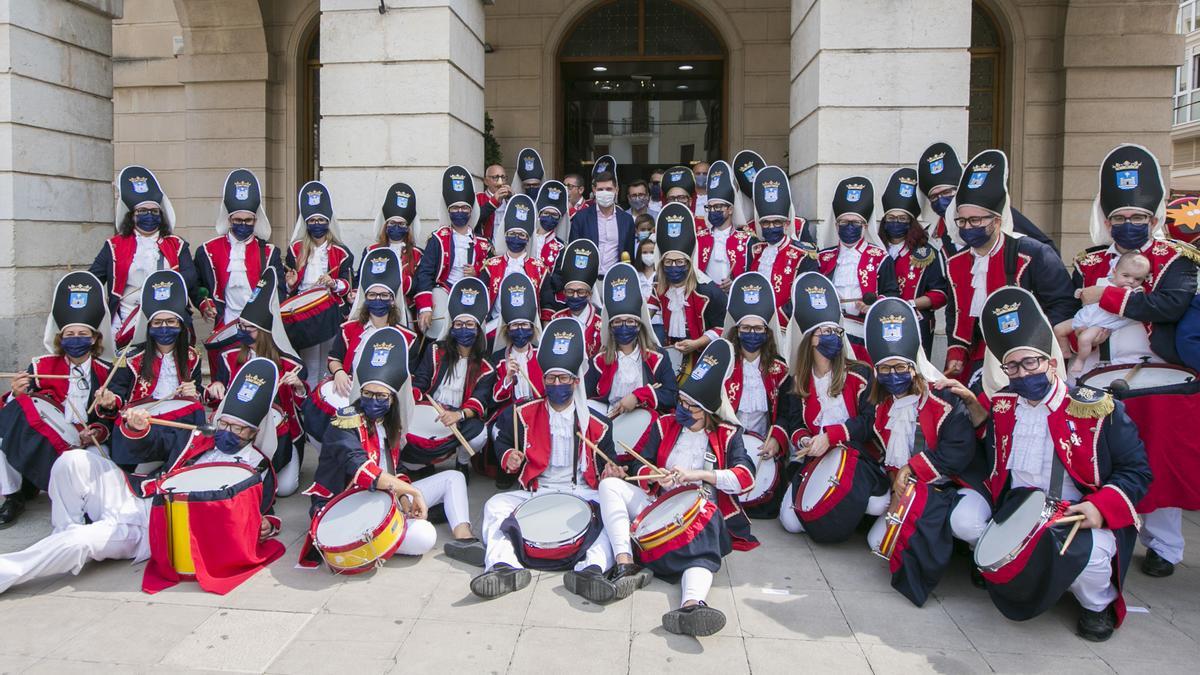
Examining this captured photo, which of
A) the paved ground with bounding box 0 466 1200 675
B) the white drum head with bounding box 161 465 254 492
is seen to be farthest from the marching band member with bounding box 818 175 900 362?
the white drum head with bounding box 161 465 254 492

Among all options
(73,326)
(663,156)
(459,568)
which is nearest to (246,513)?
(459,568)

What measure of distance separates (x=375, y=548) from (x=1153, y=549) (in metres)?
4.19

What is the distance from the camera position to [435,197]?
7801 millimetres

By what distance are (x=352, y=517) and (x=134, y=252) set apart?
3537 millimetres

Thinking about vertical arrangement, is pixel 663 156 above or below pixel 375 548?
above

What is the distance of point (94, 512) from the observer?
4727 millimetres

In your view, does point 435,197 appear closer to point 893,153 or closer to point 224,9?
point 893,153

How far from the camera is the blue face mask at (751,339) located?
213 inches

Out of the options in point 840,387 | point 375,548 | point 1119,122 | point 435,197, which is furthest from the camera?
point 1119,122

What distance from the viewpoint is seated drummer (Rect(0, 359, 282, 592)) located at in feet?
14.8

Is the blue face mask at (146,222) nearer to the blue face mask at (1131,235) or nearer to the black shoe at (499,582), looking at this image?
the black shoe at (499,582)

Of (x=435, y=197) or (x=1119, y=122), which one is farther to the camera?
(x=1119, y=122)

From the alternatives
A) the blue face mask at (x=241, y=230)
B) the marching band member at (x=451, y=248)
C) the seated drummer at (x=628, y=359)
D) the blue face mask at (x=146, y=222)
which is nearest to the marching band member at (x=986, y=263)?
the seated drummer at (x=628, y=359)

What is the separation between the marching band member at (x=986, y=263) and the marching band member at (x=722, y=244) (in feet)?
5.70
